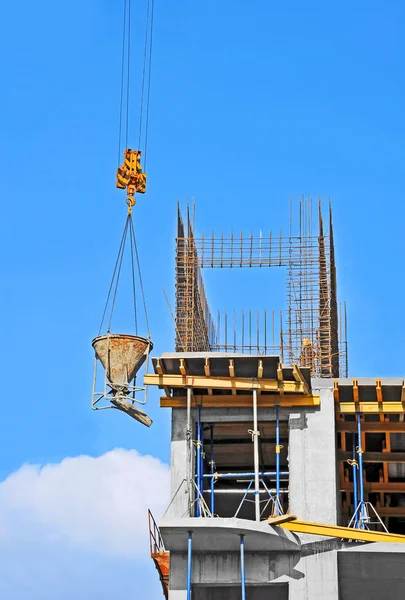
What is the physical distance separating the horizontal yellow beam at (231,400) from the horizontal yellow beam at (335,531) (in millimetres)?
3691

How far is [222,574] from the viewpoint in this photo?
1117 inches

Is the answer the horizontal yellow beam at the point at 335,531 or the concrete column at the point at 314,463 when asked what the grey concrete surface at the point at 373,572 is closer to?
the horizontal yellow beam at the point at 335,531

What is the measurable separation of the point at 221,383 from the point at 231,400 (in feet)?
2.97

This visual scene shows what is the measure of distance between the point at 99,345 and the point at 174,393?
3.26m

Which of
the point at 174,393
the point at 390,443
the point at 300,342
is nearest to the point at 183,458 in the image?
the point at 174,393

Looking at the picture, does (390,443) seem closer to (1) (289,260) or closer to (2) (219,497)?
(2) (219,497)

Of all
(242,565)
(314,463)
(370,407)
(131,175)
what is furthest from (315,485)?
(131,175)

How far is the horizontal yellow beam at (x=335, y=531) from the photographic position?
27.8 metres

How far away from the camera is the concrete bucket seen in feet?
92.9

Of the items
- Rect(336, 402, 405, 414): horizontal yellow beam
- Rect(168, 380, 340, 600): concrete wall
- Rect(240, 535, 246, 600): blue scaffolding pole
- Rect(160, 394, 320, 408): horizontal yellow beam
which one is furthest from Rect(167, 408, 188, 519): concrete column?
Rect(336, 402, 405, 414): horizontal yellow beam

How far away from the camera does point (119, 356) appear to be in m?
28.4

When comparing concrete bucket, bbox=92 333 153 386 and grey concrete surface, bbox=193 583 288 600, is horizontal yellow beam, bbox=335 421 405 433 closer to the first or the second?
grey concrete surface, bbox=193 583 288 600

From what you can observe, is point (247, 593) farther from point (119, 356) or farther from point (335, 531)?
point (119, 356)

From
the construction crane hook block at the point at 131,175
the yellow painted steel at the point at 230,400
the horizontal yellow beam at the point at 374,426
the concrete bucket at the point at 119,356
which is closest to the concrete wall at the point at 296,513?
the yellow painted steel at the point at 230,400
